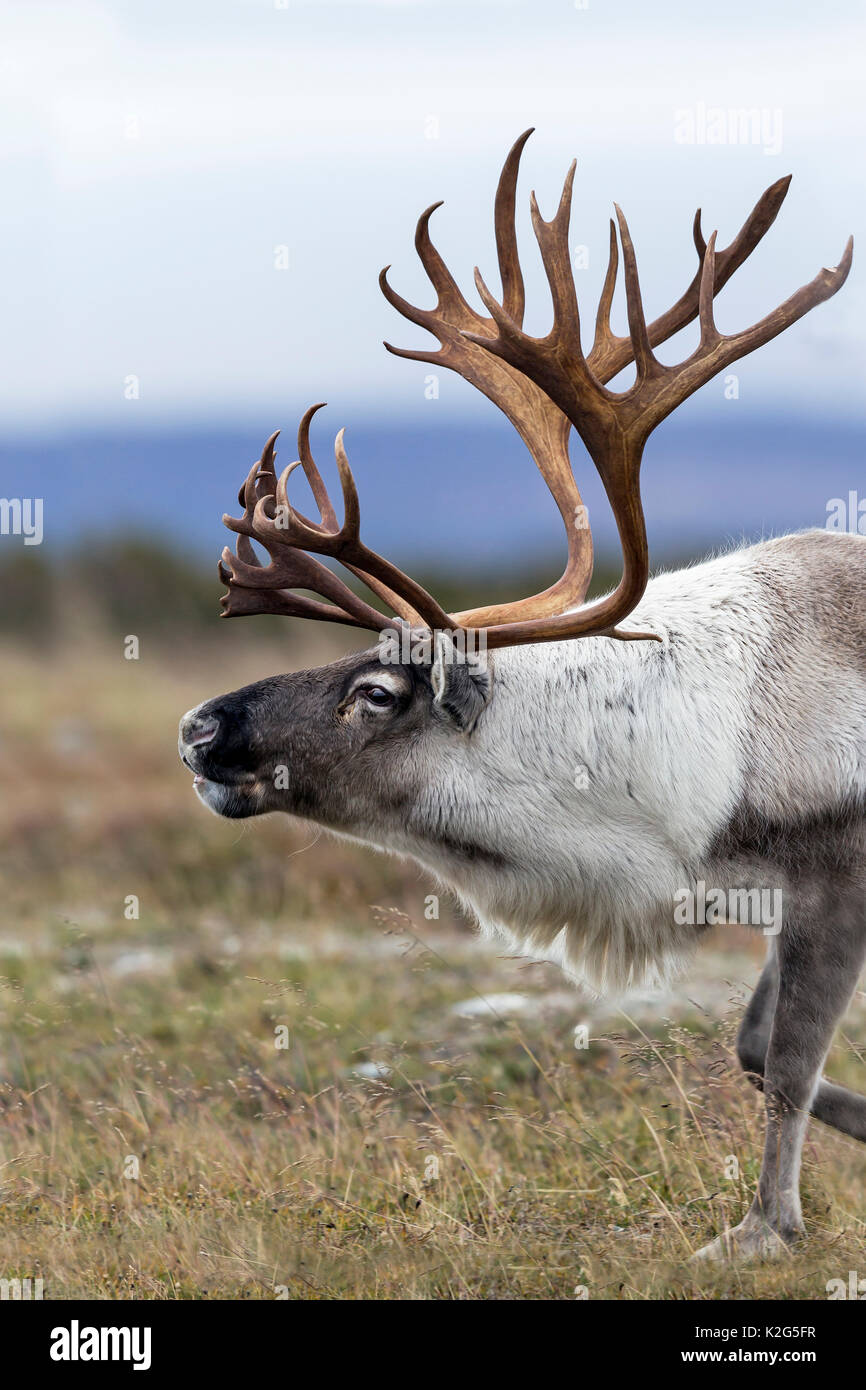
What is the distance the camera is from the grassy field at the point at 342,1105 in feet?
14.9

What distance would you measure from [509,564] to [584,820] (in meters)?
28.8

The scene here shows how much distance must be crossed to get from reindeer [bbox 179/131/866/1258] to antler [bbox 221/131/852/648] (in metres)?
0.01

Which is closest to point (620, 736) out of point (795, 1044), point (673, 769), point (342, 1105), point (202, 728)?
point (673, 769)

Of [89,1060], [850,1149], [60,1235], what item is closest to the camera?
[60,1235]

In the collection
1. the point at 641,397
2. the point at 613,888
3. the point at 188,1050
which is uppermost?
the point at 641,397

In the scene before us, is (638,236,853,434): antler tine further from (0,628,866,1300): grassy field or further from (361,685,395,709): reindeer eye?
(0,628,866,1300): grassy field

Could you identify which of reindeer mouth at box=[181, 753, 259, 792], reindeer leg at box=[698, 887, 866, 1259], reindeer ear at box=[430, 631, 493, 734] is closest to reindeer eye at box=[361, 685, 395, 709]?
reindeer ear at box=[430, 631, 493, 734]

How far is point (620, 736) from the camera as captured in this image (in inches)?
186

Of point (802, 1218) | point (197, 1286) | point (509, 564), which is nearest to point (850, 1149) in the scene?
point (802, 1218)

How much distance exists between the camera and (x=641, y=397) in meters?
4.69

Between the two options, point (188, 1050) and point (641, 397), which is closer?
point (641, 397)

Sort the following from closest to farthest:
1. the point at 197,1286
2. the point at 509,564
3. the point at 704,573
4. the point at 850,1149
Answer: the point at 197,1286 → the point at 704,573 → the point at 850,1149 → the point at 509,564

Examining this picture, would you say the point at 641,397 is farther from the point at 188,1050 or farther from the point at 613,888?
the point at 188,1050

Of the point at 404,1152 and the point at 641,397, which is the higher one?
the point at 641,397
